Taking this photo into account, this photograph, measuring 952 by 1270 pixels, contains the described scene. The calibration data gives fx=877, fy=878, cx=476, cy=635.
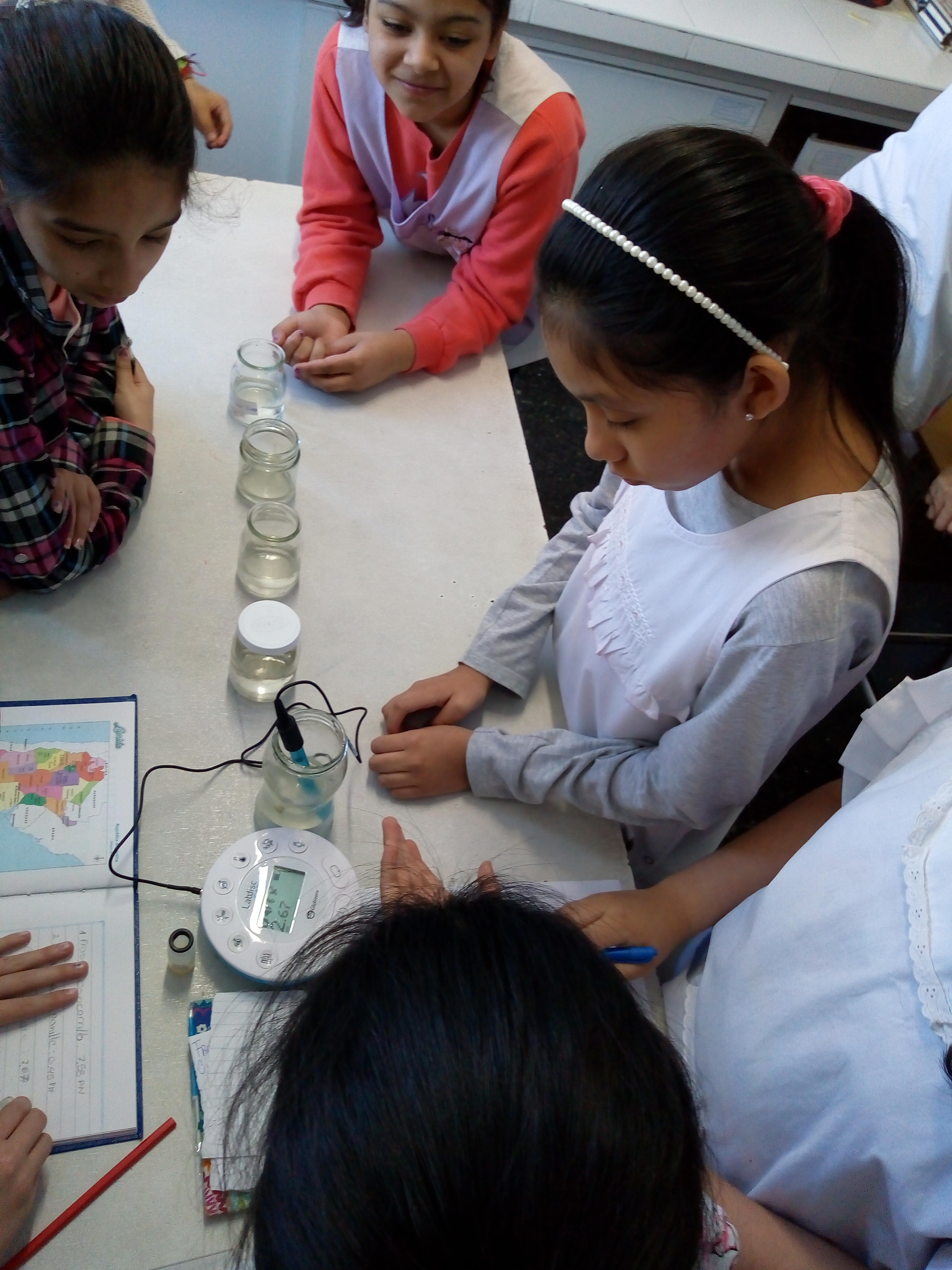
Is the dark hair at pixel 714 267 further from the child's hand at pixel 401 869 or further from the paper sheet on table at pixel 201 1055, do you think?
the paper sheet on table at pixel 201 1055

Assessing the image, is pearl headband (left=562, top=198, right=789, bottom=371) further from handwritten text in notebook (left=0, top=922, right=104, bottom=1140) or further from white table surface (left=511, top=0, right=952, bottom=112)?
white table surface (left=511, top=0, right=952, bottom=112)

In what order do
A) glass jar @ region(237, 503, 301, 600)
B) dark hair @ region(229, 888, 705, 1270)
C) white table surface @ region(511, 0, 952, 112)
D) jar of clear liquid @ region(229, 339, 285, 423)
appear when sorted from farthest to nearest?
white table surface @ region(511, 0, 952, 112) → jar of clear liquid @ region(229, 339, 285, 423) → glass jar @ region(237, 503, 301, 600) → dark hair @ region(229, 888, 705, 1270)

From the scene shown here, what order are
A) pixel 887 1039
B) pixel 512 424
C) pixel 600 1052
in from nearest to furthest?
1. pixel 600 1052
2. pixel 887 1039
3. pixel 512 424

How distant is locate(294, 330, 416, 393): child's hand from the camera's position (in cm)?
110

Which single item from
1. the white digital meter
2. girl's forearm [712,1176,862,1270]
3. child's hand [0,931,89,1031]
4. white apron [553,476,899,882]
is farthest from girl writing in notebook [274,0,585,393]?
girl's forearm [712,1176,862,1270]

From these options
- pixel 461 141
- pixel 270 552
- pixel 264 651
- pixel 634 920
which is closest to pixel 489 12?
pixel 461 141

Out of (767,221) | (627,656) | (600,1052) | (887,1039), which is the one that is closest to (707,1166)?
(887,1039)

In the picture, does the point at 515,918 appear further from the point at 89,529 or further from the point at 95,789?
the point at 89,529

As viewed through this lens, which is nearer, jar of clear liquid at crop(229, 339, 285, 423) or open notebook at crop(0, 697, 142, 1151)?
open notebook at crop(0, 697, 142, 1151)

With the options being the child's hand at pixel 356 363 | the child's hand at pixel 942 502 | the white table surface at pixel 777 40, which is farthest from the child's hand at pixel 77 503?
the white table surface at pixel 777 40

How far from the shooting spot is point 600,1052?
449mm

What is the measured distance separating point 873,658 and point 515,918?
485 millimetres

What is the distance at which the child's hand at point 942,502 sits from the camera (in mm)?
1459

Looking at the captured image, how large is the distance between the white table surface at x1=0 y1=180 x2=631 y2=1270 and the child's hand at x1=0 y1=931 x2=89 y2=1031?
0.17 ft
